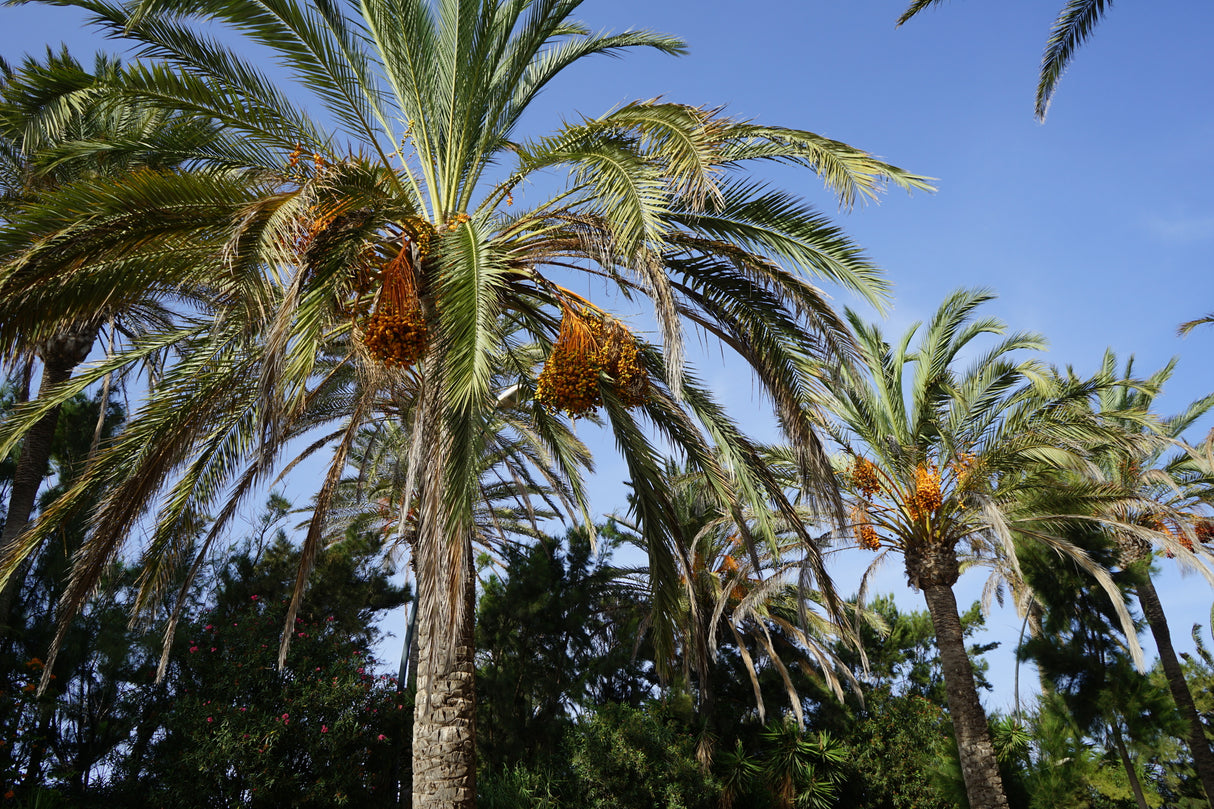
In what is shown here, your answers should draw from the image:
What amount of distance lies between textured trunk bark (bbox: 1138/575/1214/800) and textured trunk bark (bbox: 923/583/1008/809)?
528cm

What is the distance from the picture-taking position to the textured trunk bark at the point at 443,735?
20.0 ft

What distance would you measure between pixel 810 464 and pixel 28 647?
13.3 metres

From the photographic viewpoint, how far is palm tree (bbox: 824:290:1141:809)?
11.4 meters

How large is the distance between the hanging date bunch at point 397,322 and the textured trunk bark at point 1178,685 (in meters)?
14.8

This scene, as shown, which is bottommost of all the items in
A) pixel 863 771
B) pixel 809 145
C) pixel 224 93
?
pixel 863 771

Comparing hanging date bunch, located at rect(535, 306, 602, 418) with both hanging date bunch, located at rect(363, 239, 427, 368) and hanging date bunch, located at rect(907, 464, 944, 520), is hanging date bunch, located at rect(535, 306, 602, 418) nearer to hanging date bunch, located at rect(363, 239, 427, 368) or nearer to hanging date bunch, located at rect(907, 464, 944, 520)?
hanging date bunch, located at rect(363, 239, 427, 368)

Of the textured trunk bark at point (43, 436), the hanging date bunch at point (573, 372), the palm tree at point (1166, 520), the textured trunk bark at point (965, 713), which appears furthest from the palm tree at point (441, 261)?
the palm tree at point (1166, 520)

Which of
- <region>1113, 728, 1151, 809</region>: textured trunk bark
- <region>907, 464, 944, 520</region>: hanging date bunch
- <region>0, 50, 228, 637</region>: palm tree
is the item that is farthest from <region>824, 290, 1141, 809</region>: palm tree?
<region>0, 50, 228, 637</region>: palm tree

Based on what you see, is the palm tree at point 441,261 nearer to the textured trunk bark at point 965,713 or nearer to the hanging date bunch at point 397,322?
the hanging date bunch at point 397,322

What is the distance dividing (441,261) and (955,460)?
29.8 ft

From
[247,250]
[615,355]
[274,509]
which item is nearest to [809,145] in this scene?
[615,355]

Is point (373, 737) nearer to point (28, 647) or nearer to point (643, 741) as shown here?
point (643, 741)

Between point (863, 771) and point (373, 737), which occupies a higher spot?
point (373, 737)

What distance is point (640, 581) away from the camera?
1800 cm
